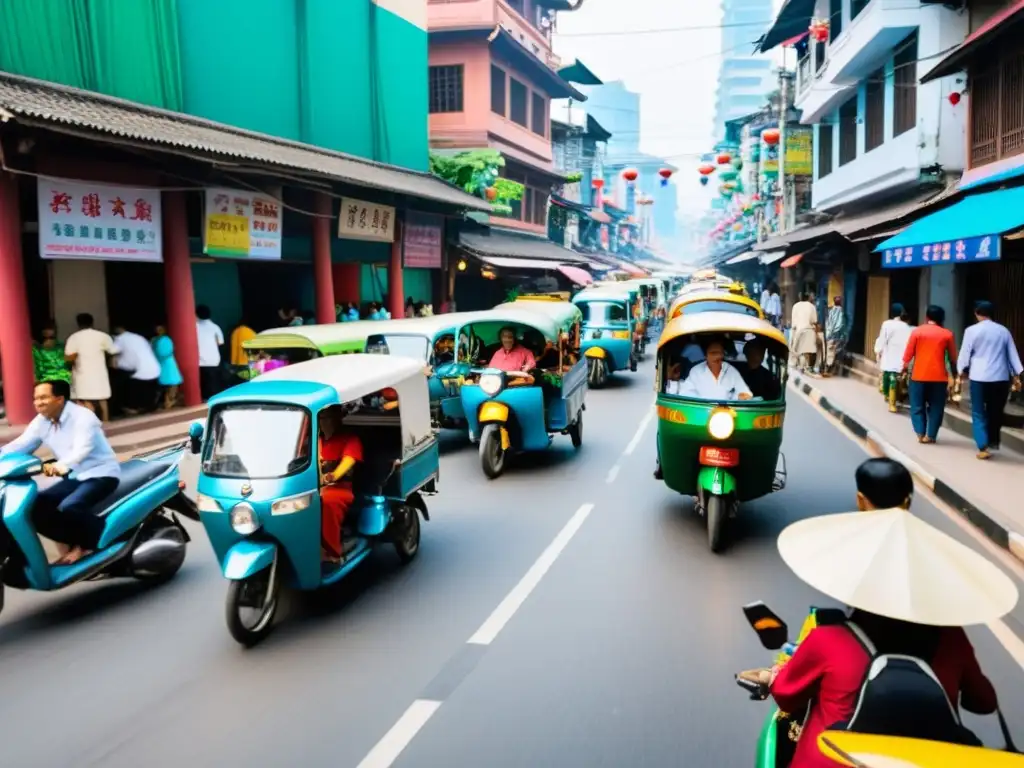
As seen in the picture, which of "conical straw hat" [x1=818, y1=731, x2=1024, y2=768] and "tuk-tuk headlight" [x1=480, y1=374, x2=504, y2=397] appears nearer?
"conical straw hat" [x1=818, y1=731, x2=1024, y2=768]

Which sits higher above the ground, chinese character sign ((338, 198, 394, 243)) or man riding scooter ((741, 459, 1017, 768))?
chinese character sign ((338, 198, 394, 243))

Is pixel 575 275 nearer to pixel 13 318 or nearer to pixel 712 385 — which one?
pixel 13 318

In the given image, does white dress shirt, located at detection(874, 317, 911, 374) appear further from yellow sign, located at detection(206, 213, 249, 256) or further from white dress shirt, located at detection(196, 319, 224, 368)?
white dress shirt, located at detection(196, 319, 224, 368)

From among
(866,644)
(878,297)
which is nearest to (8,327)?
(866,644)

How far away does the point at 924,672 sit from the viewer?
7.77ft

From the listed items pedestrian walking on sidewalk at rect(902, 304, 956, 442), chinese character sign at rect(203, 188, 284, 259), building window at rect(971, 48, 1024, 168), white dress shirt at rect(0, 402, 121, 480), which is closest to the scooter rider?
white dress shirt at rect(0, 402, 121, 480)

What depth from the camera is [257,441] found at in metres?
5.52

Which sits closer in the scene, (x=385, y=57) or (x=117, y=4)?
(x=117, y=4)

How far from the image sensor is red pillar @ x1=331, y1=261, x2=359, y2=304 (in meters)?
22.0

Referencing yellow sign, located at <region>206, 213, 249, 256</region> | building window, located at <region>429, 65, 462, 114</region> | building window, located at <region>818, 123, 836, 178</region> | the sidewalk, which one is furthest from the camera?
building window, located at <region>429, 65, 462, 114</region>

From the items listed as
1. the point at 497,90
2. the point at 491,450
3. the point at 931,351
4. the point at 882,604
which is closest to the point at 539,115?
the point at 497,90

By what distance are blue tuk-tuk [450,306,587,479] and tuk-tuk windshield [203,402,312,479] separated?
14.6 feet

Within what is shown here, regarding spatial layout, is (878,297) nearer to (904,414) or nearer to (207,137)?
(904,414)

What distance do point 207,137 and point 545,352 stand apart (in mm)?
7162
